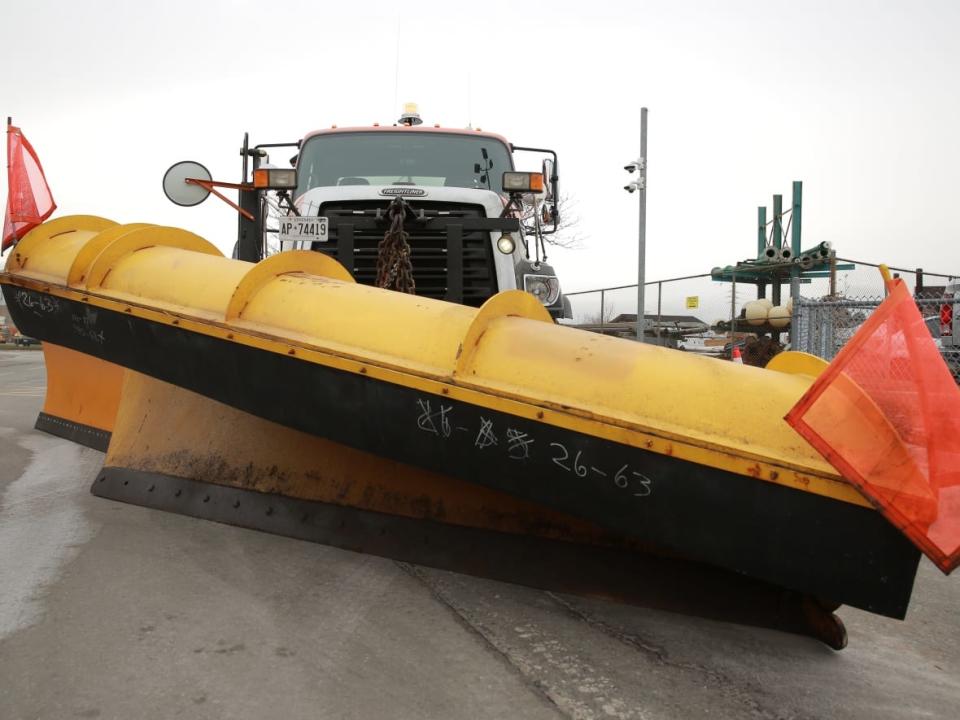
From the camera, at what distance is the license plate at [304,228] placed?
16.8 feet

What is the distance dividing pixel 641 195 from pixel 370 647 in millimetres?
11262

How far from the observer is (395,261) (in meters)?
4.96

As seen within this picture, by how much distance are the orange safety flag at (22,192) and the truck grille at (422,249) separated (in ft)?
5.42

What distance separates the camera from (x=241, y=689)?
2.40 m

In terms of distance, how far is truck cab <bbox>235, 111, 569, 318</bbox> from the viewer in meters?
5.43

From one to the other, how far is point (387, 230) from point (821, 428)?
3.52 metres

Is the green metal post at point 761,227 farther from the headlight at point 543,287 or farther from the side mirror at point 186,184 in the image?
the side mirror at point 186,184

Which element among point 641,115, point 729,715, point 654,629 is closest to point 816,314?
point 641,115

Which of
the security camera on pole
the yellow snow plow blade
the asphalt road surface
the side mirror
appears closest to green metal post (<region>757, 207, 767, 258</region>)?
the security camera on pole

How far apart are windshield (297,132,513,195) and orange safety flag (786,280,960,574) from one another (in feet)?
14.5

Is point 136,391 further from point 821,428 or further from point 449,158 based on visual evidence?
point 821,428

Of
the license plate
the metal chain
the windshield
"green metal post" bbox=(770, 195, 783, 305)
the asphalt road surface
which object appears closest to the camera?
the asphalt road surface

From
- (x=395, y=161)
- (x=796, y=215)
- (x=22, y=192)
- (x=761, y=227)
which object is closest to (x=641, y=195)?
(x=395, y=161)

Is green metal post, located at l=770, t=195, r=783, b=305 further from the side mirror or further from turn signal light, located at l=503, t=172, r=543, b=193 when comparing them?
the side mirror
